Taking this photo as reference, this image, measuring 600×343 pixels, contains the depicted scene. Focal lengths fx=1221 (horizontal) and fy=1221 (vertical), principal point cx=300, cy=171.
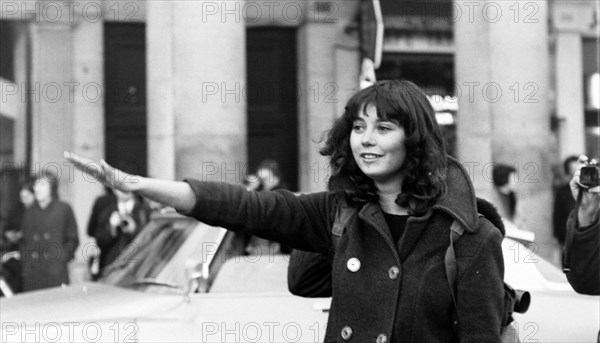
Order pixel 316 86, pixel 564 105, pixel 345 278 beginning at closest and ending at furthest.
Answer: pixel 345 278, pixel 316 86, pixel 564 105

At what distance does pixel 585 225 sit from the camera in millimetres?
4066

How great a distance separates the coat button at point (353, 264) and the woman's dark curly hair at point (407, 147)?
0.67 feet

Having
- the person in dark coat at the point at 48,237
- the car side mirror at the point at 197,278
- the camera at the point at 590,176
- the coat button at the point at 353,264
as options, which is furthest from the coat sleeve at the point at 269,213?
the person in dark coat at the point at 48,237

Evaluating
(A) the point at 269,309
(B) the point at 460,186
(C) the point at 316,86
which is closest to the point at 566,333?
(A) the point at 269,309

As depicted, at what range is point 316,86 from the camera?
16016 millimetres

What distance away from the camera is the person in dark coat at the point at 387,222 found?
332 cm

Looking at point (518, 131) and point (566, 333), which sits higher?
point (518, 131)

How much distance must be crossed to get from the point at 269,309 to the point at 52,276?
681cm

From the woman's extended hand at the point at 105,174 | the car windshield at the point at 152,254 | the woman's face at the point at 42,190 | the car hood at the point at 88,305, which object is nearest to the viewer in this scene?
the woman's extended hand at the point at 105,174

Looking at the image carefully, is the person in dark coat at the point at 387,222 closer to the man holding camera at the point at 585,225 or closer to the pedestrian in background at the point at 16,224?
the man holding camera at the point at 585,225

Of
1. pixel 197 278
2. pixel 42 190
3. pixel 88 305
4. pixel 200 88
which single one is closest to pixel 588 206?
pixel 197 278

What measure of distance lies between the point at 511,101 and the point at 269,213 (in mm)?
9573

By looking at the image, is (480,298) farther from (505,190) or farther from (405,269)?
(505,190)

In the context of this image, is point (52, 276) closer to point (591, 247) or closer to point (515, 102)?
point (515, 102)
